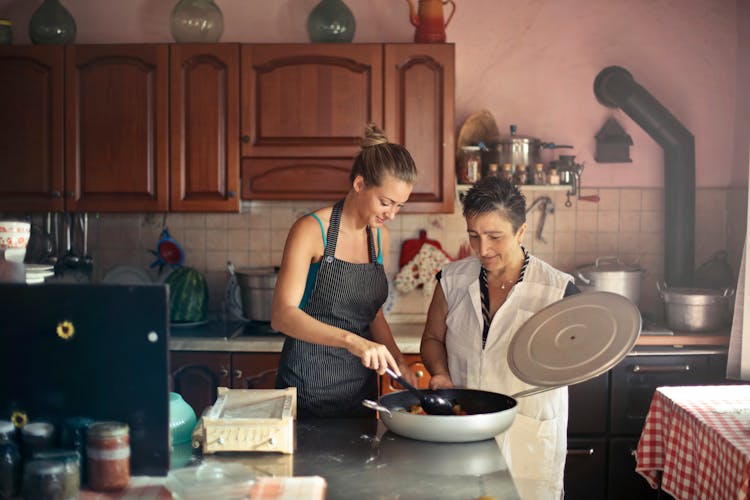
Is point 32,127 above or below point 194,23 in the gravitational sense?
below

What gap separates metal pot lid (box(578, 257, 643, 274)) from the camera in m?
3.87

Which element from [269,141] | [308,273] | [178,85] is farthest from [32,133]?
[308,273]

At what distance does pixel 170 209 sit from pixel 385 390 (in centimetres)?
126

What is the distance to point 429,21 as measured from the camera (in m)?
3.83

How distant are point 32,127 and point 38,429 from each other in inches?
102

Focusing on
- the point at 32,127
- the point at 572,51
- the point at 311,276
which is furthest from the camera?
the point at 572,51

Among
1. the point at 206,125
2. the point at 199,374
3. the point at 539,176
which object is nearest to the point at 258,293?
the point at 199,374

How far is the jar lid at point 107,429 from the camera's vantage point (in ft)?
5.06

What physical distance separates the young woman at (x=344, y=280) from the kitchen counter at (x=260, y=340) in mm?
894

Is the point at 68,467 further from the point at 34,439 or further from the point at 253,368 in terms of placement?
the point at 253,368

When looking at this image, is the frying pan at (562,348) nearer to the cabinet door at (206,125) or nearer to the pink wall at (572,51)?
the cabinet door at (206,125)

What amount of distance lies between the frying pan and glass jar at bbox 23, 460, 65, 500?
76 cm

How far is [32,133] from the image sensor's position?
3.83 m

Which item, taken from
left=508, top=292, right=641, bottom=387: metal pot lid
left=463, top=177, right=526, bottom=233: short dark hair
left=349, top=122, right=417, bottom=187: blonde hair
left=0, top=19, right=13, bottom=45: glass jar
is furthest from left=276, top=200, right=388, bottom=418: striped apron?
left=0, top=19, right=13, bottom=45: glass jar
